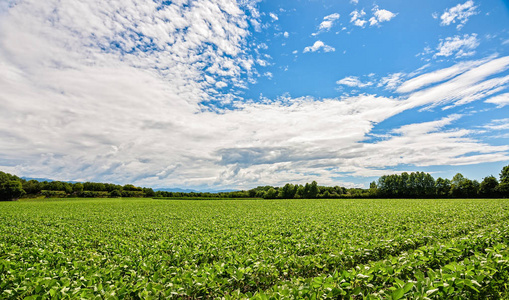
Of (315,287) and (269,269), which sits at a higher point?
(315,287)

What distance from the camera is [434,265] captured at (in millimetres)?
7422

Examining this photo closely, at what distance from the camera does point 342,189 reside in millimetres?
120812

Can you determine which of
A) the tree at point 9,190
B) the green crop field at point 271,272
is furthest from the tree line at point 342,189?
the green crop field at point 271,272

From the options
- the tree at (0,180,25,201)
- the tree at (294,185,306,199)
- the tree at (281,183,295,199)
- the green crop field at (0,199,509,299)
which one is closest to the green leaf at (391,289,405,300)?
the green crop field at (0,199,509,299)

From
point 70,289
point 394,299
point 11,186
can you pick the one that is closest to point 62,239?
point 70,289

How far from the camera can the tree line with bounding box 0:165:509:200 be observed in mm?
79925

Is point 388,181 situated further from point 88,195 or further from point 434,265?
point 88,195

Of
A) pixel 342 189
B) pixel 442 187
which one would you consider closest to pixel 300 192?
pixel 342 189

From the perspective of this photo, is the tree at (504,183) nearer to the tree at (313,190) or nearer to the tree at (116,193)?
the tree at (313,190)

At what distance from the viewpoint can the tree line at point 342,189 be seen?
7993cm

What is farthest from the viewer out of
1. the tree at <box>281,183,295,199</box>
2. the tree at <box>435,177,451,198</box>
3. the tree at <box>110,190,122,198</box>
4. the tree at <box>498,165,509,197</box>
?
the tree at <box>281,183,295,199</box>

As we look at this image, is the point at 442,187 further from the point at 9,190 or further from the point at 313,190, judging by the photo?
the point at 9,190

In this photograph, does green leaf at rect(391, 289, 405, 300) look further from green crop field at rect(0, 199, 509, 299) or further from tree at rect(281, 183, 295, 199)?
tree at rect(281, 183, 295, 199)

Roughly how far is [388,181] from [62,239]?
126 metres
